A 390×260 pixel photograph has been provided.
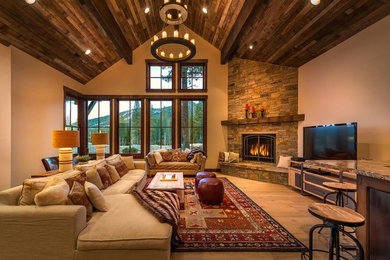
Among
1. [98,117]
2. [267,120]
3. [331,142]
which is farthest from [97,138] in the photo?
[331,142]

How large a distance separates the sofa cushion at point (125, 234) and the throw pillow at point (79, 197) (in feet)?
0.46

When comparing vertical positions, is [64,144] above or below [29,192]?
above

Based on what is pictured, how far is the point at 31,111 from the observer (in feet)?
13.1

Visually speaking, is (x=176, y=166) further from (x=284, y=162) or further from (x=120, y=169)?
(x=284, y=162)

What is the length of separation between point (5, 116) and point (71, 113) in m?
2.47

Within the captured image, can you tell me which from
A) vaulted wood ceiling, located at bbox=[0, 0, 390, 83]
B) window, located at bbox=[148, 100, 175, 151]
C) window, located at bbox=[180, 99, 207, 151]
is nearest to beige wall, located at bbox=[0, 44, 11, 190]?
vaulted wood ceiling, located at bbox=[0, 0, 390, 83]

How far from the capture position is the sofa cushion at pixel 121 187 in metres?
2.82

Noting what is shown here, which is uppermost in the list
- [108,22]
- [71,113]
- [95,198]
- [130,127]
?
[108,22]

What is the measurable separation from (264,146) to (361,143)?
8.33ft

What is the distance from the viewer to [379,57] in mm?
3074

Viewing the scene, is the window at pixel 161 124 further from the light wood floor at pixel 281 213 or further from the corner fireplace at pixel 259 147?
the light wood floor at pixel 281 213

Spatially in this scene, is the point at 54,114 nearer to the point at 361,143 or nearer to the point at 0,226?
the point at 0,226

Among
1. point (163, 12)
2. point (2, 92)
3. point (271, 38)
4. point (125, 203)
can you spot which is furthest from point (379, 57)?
point (2, 92)

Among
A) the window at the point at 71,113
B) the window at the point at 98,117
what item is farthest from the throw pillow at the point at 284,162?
the window at the point at 71,113
